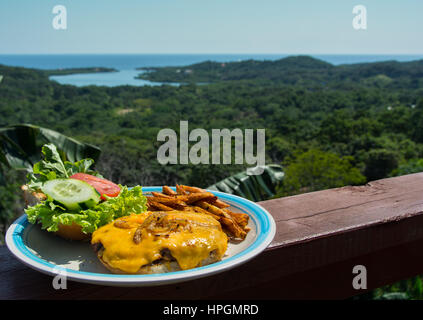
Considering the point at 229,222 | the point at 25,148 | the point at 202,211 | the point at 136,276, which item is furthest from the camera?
the point at 25,148

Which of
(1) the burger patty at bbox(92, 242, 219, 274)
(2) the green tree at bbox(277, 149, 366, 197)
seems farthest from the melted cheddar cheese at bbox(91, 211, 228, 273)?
(2) the green tree at bbox(277, 149, 366, 197)

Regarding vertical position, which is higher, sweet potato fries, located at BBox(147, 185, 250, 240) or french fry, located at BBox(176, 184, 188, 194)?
french fry, located at BBox(176, 184, 188, 194)

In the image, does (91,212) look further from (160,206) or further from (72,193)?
(160,206)

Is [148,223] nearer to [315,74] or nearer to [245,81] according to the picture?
[245,81]

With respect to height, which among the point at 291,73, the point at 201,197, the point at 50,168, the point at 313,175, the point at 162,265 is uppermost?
the point at 291,73

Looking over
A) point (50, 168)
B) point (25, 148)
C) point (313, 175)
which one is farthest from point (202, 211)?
point (313, 175)

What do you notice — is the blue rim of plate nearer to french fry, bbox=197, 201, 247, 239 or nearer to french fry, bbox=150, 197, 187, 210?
french fry, bbox=197, 201, 247, 239
